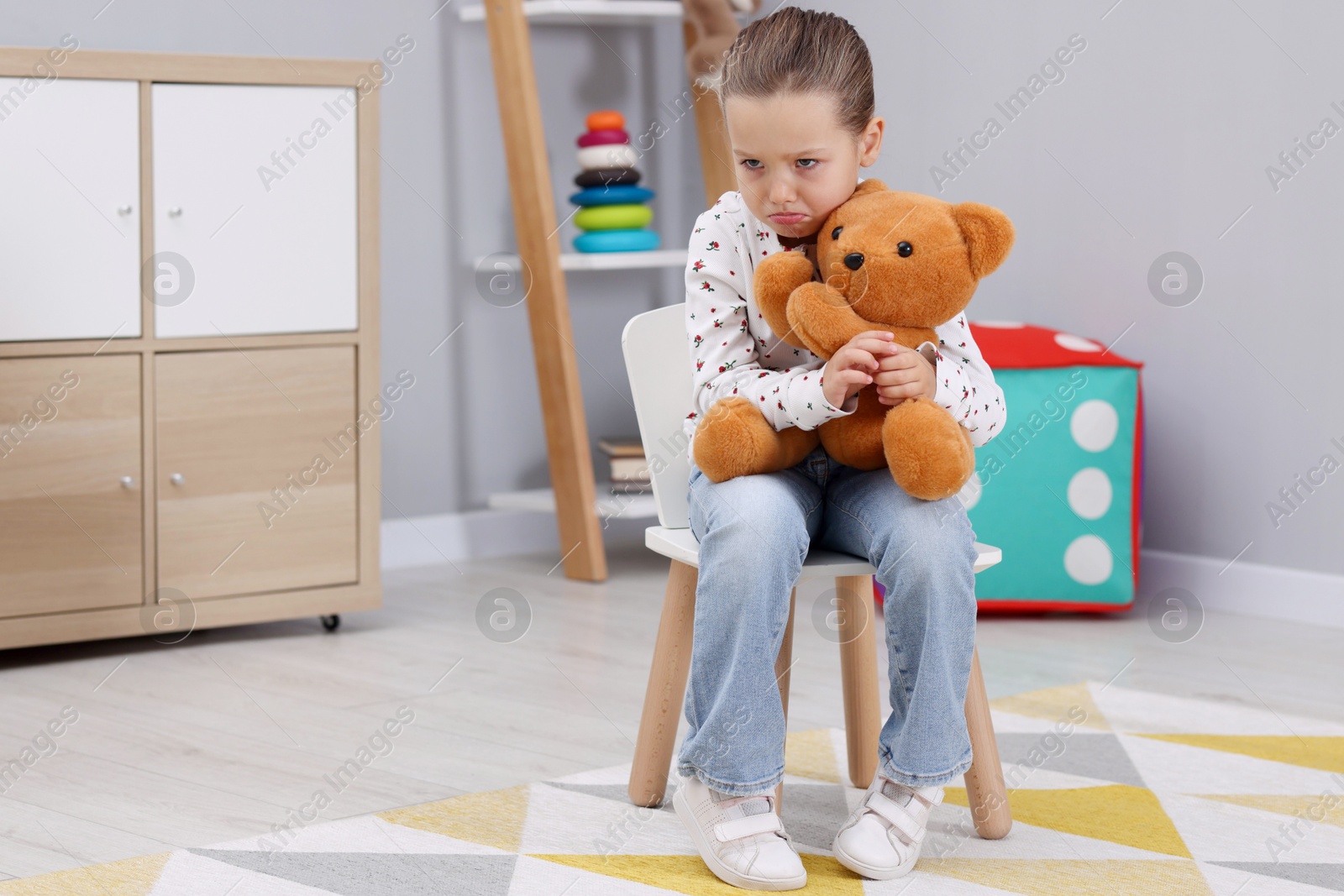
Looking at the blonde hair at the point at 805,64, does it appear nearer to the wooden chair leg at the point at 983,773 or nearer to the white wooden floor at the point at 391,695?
Result: the wooden chair leg at the point at 983,773

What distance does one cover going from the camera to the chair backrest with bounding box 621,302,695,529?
52.2 inches

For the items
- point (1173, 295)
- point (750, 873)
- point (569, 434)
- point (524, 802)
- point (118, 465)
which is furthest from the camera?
point (569, 434)

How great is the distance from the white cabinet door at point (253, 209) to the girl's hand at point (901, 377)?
3.67 ft

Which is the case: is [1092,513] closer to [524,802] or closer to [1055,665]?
[1055,665]

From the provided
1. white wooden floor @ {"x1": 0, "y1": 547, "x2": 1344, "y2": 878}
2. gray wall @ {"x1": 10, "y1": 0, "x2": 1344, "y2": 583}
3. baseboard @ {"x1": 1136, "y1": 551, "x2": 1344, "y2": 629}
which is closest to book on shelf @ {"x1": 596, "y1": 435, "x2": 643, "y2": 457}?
gray wall @ {"x1": 10, "y1": 0, "x2": 1344, "y2": 583}

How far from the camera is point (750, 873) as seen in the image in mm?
1115

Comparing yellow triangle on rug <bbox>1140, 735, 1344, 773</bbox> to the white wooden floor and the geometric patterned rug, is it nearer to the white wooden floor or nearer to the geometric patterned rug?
the geometric patterned rug

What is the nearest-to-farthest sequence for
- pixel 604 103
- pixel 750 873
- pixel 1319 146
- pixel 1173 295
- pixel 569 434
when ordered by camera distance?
pixel 750 873, pixel 1319 146, pixel 1173 295, pixel 569 434, pixel 604 103

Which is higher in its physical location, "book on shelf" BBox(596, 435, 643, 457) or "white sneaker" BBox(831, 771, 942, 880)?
"book on shelf" BBox(596, 435, 643, 457)

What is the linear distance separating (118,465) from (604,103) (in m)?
1.36

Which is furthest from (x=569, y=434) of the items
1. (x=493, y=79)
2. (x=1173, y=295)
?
(x=1173, y=295)

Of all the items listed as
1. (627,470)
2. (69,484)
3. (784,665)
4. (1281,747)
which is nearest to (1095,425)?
(1281,747)

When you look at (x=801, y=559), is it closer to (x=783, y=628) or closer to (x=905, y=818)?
(x=783, y=628)

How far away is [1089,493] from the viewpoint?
2188 mm
